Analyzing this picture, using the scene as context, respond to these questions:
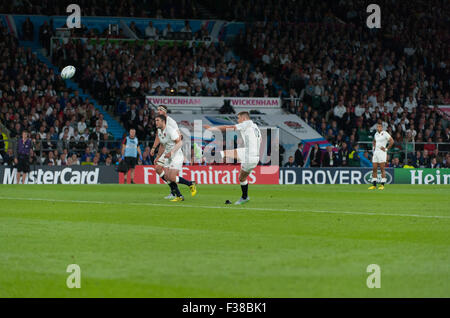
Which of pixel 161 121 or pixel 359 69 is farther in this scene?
pixel 359 69

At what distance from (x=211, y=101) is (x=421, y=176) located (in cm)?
1093

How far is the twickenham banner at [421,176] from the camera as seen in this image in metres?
36.4

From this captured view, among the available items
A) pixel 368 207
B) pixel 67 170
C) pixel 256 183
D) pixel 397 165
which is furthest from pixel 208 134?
pixel 368 207

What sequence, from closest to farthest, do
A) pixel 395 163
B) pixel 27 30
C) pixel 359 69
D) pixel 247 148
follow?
pixel 247 148 → pixel 395 163 → pixel 27 30 → pixel 359 69

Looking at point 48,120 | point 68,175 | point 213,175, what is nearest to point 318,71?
point 213,175

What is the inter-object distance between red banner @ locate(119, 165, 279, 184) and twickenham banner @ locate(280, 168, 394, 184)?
0.57 meters

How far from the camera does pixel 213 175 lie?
34.7 metres

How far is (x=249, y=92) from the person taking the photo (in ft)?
136

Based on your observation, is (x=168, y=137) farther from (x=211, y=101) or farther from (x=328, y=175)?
(x=211, y=101)

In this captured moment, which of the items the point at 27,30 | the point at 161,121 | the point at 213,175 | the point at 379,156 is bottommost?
the point at 213,175

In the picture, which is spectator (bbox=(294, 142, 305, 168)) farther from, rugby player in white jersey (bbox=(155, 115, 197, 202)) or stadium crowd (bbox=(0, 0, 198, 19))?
rugby player in white jersey (bbox=(155, 115, 197, 202))

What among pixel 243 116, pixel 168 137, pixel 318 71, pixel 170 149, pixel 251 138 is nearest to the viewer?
pixel 243 116

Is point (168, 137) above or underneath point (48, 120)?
underneath

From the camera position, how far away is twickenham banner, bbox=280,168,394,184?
35.3m
